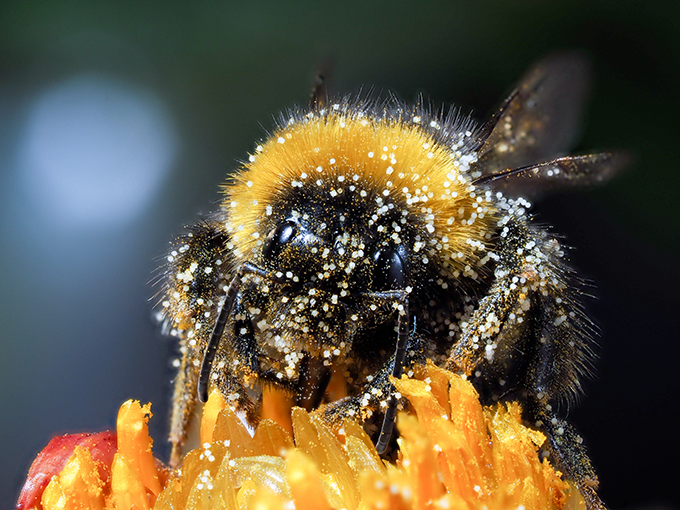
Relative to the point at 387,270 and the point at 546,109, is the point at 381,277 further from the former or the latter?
the point at 546,109

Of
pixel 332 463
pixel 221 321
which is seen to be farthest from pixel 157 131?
pixel 332 463

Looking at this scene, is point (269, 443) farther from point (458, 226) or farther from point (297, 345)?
point (458, 226)

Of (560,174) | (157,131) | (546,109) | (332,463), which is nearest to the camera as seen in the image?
(332,463)

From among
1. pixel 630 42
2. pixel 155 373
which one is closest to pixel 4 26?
A: pixel 155 373

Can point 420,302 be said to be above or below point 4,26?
below

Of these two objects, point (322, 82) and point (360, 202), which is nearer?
point (360, 202)

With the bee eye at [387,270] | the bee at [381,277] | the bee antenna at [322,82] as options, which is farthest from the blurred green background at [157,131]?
the bee eye at [387,270]

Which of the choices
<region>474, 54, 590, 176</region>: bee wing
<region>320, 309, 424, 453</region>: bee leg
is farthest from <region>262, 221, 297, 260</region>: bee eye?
<region>474, 54, 590, 176</region>: bee wing
